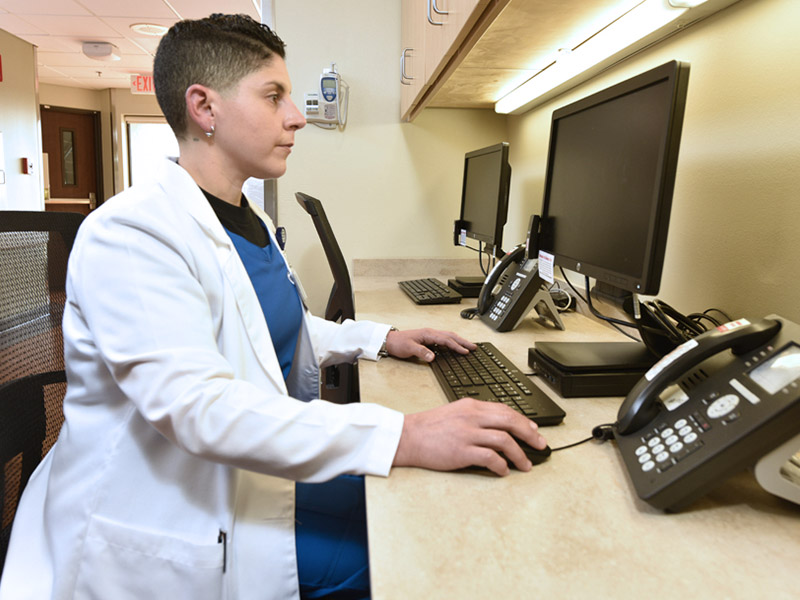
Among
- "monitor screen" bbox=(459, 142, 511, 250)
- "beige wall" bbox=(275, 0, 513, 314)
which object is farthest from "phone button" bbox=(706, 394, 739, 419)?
"beige wall" bbox=(275, 0, 513, 314)

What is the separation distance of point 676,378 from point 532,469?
0.71ft

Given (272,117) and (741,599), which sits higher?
(272,117)

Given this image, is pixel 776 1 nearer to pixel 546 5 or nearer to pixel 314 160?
pixel 546 5

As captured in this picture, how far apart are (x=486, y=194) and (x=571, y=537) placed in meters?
1.57

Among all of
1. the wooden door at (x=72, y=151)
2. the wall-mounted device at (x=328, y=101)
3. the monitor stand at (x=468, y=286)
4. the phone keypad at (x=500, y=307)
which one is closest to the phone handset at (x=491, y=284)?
the phone keypad at (x=500, y=307)

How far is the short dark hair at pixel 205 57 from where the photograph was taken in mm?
968

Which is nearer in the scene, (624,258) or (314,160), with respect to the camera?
(624,258)

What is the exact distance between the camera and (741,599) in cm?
47

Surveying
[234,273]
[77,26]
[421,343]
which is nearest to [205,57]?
[234,273]

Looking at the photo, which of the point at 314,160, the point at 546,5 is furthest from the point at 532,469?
the point at 314,160

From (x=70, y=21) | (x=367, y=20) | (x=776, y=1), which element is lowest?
(x=776, y=1)

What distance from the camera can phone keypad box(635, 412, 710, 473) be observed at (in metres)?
0.60

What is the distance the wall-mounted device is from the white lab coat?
160 cm

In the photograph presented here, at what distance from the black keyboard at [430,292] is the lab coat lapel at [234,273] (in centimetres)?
Result: 98
